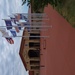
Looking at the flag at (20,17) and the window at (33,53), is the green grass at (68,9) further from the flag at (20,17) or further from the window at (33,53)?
the window at (33,53)

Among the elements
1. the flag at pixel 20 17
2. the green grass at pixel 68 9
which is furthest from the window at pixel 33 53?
the green grass at pixel 68 9

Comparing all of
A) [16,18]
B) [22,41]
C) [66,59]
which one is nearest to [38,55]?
[22,41]

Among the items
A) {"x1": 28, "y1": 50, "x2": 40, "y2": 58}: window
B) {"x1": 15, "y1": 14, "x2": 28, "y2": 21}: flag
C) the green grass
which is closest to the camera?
the green grass

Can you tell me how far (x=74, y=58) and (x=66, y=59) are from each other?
154 cm

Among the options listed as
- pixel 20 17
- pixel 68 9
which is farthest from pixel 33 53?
pixel 68 9

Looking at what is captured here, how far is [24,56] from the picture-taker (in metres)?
25.6

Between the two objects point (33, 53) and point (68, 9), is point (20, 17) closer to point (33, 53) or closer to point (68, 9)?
point (68, 9)

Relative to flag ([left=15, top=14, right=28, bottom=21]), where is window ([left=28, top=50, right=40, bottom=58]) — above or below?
below

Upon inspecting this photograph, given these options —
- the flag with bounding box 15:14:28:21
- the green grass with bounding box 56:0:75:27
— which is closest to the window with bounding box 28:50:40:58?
the flag with bounding box 15:14:28:21

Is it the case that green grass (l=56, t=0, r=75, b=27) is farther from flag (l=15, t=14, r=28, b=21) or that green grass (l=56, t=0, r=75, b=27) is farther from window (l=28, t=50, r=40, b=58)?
window (l=28, t=50, r=40, b=58)

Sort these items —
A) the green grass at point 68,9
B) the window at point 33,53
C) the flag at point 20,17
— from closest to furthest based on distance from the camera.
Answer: the green grass at point 68,9 < the flag at point 20,17 < the window at point 33,53

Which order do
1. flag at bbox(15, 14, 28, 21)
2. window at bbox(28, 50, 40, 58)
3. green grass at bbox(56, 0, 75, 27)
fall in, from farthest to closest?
1. window at bbox(28, 50, 40, 58)
2. flag at bbox(15, 14, 28, 21)
3. green grass at bbox(56, 0, 75, 27)

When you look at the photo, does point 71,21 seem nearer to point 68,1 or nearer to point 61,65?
point 68,1

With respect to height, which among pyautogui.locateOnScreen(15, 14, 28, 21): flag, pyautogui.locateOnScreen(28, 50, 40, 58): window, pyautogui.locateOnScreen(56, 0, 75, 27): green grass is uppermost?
pyautogui.locateOnScreen(56, 0, 75, 27): green grass
